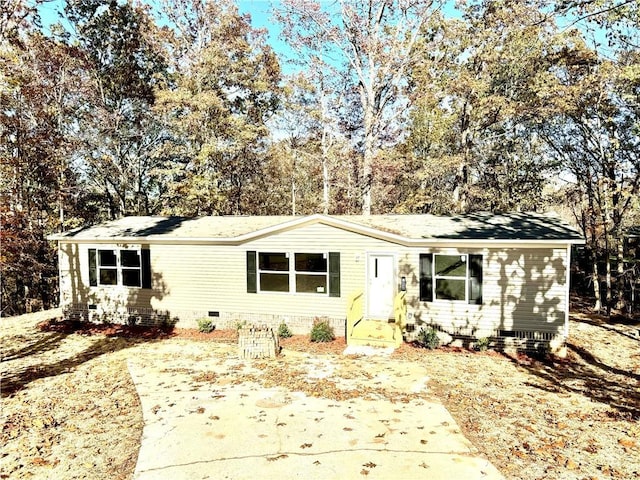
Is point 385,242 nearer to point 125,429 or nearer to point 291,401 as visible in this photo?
point 291,401

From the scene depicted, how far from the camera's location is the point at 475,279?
1184 cm

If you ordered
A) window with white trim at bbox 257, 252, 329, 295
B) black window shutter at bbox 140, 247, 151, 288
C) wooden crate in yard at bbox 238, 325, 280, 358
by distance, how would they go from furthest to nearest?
black window shutter at bbox 140, 247, 151, 288 < window with white trim at bbox 257, 252, 329, 295 < wooden crate in yard at bbox 238, 325, 280, 358

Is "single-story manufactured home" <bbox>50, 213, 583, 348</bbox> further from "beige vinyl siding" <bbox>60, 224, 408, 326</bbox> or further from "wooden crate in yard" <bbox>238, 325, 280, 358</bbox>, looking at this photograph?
"wooden crate in yard" <bbox>238, 325, 280, 358</bbox>

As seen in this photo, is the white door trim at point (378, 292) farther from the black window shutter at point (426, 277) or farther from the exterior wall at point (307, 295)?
the black window shutter at point (426, 277)

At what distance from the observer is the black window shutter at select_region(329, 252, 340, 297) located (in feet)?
42.7

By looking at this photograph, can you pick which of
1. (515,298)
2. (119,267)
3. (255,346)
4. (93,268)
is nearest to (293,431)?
(255,346)

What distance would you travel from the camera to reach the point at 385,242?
12.7m

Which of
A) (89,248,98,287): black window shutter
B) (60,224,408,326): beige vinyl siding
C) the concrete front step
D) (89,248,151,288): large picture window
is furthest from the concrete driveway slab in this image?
(89,248,98,287): black window shutter

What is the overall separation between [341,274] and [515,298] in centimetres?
500

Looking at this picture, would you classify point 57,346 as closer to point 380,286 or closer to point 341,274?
point 341,274

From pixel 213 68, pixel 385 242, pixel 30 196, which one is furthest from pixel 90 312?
pixel 213 68

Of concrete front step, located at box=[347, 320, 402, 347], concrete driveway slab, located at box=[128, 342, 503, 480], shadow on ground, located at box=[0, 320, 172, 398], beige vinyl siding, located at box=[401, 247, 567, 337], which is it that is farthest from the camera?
concrete front step, located at box=[347, 320, 402, 347]

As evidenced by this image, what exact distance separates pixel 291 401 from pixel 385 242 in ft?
20.2

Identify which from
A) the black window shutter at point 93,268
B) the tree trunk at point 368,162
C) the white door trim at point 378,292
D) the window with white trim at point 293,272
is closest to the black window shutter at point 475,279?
the white door trim at point 378,292
